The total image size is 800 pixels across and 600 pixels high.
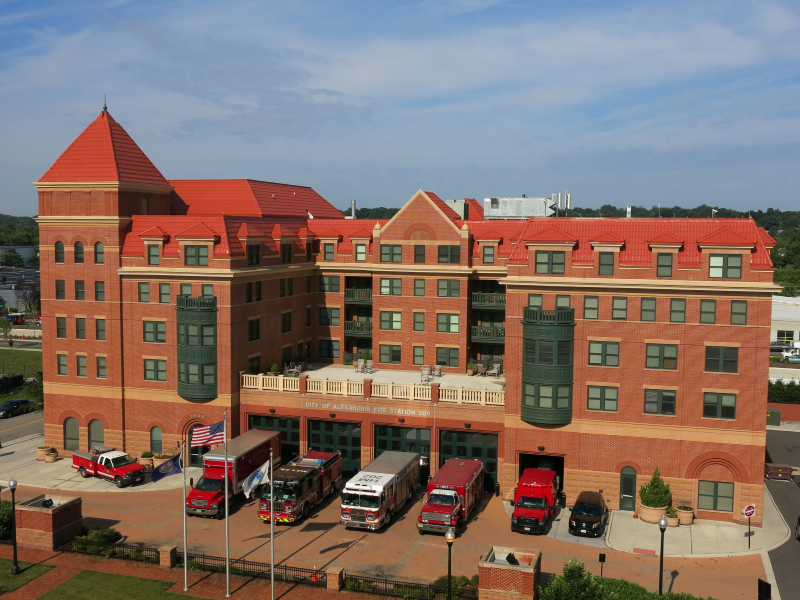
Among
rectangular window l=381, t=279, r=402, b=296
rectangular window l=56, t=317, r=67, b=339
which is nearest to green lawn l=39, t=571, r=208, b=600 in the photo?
rectangular window l=56, t=317, r=67, b=339

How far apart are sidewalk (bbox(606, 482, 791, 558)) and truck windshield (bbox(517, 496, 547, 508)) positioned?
3605 mm

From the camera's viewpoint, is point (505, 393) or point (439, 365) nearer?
point (505, 393)

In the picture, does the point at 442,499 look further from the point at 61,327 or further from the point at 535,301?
the point at 61,327

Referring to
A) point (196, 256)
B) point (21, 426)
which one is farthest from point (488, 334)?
point (21, 426)

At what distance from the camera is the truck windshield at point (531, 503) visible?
3756 cm

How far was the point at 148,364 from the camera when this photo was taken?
48.5 metres

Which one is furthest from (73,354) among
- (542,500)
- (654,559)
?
(654,559)

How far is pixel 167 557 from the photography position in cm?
3319

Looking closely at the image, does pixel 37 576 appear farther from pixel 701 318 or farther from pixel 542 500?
pixel 701 318

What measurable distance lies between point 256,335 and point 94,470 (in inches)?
512

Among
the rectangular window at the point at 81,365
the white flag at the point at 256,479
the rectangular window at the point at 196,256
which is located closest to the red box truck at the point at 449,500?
the white flag at the point at 256,479

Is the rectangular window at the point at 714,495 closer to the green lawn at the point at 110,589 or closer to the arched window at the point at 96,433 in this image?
the green lawn at the point at 110,589

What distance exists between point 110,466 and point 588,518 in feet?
93.2

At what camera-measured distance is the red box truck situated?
36.3 meters
